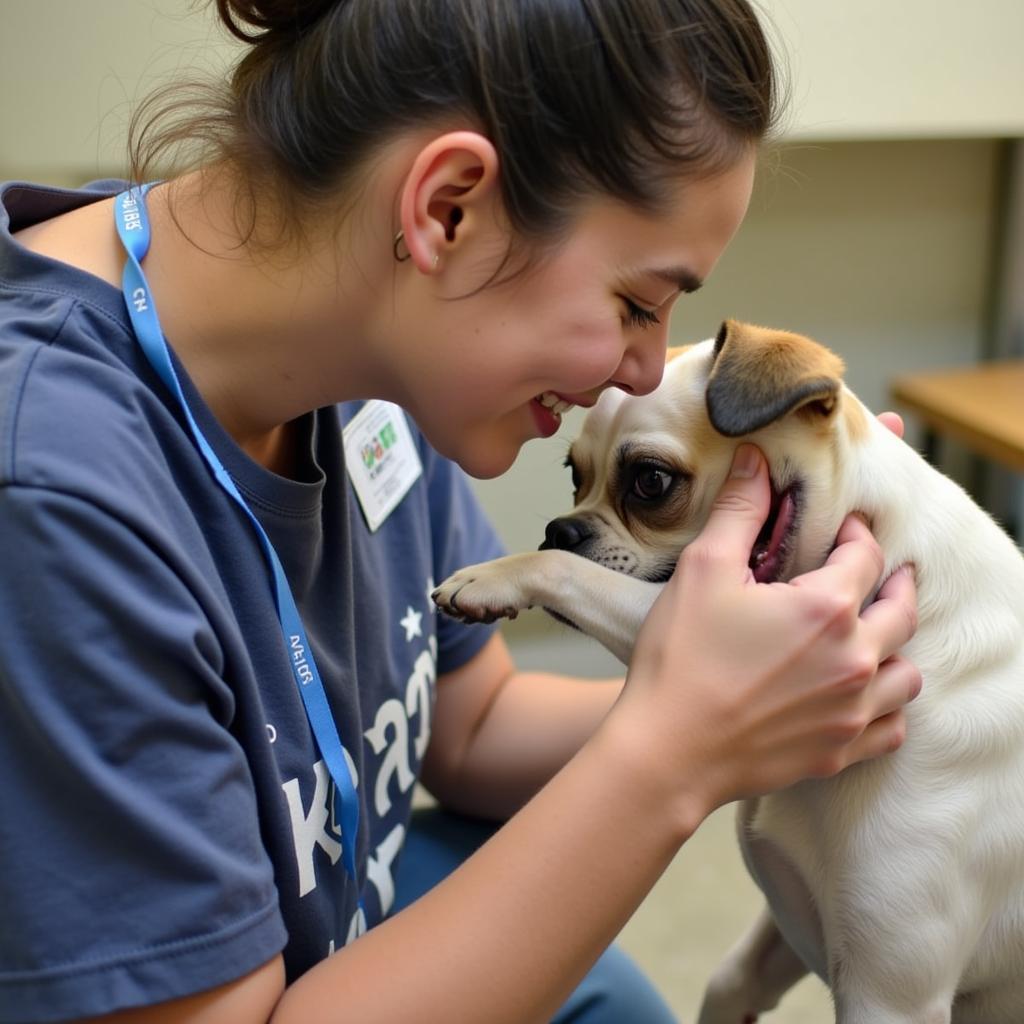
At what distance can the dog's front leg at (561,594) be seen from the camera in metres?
1.04

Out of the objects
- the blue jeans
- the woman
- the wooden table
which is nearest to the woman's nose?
the woman

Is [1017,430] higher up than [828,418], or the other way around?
[828,418]

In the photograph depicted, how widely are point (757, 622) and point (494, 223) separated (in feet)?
1.16

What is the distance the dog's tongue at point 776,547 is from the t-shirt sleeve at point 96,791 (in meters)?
0.54

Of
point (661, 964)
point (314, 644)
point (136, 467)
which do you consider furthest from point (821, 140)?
point (136, 467)

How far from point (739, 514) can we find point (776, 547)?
3.5 inches

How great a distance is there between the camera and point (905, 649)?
1021 millimetres

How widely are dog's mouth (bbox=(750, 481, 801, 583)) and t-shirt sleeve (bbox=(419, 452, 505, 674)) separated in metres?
0.36

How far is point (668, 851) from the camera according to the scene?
32.1 inches

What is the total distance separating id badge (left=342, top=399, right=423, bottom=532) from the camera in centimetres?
114

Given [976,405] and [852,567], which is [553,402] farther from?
[976,405]

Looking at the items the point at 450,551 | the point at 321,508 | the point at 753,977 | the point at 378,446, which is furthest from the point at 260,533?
the point at 753,977

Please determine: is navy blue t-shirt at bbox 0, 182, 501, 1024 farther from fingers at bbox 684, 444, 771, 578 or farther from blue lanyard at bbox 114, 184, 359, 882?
fingers at bbox 684, 444, 771, 578

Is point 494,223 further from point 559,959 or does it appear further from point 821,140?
point 821,140
